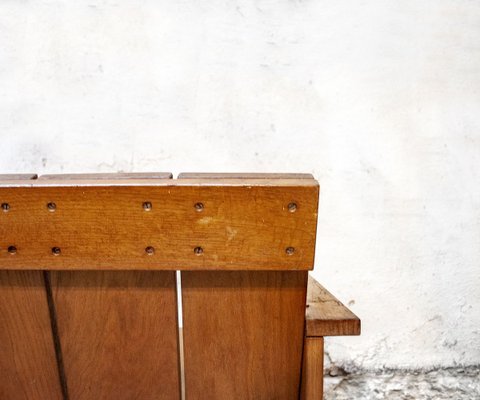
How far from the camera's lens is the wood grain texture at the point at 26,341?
68cm

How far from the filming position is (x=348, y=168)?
62.8 inches

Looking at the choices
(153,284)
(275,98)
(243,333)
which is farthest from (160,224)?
(275,98)

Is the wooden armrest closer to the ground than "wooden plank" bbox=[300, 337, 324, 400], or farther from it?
farther from it

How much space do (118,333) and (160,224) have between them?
20 centimetres

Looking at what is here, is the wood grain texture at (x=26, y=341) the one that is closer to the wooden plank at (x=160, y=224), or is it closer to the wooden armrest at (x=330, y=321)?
the wooden plank at (x=160, y=224)

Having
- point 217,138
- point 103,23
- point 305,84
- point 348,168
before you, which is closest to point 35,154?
point 103,23

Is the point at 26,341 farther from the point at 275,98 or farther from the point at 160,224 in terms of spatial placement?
the point at 275,98

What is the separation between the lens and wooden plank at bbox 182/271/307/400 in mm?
681

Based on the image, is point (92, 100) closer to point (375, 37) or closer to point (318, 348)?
point (375, 37)

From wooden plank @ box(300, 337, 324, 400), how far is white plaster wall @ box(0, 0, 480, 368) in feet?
3.06

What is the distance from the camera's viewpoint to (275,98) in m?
1.53

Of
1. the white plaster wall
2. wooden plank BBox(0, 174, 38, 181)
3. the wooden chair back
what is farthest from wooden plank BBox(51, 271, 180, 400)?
the white plaster wall

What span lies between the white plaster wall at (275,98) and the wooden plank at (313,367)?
3.06ft

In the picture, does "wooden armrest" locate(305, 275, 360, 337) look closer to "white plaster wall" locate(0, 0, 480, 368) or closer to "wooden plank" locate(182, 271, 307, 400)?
"wooden plank" locate(182, 271, 307, 400)
